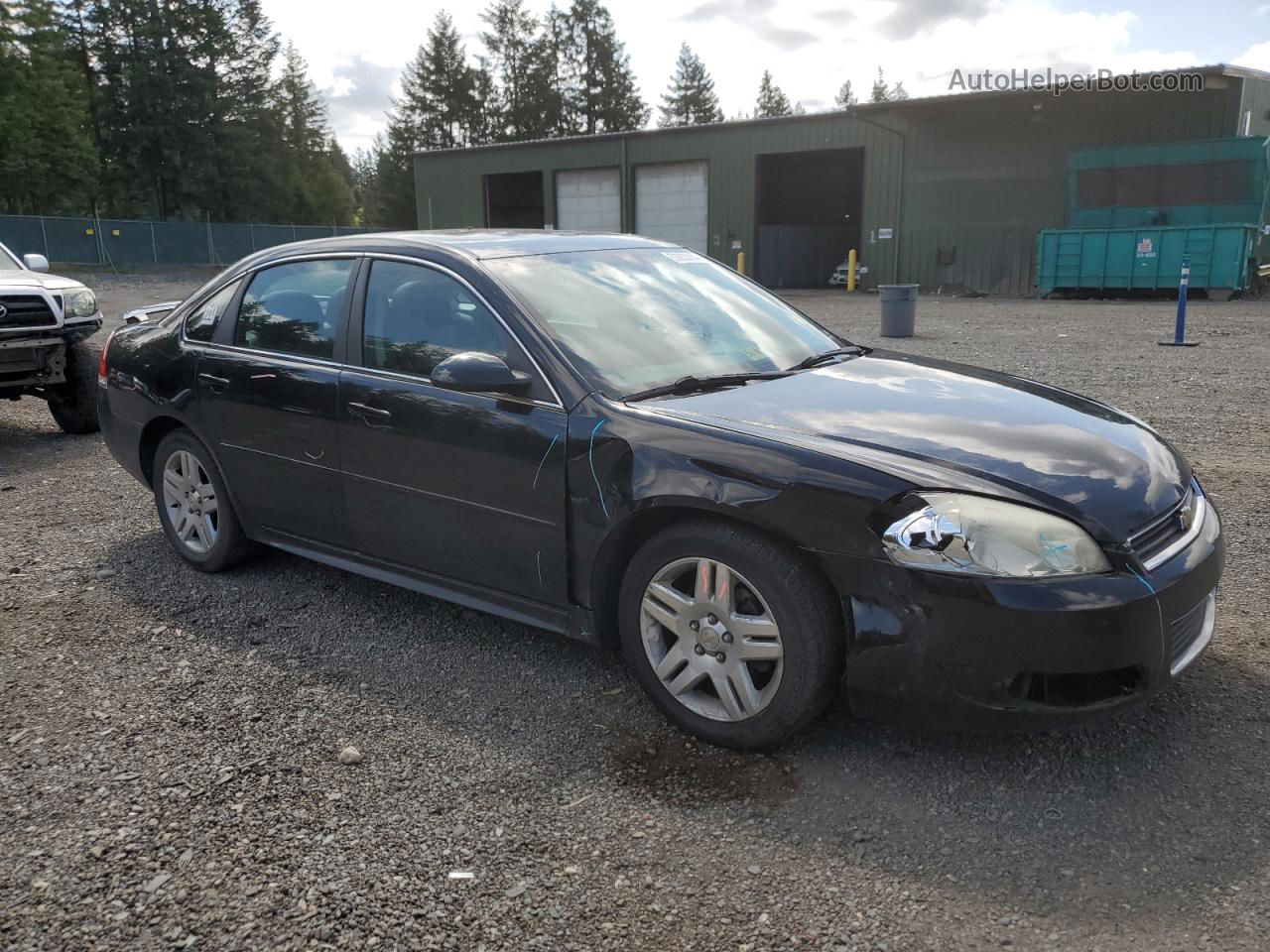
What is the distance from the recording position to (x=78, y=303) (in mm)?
8164

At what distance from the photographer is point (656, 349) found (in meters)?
3.67

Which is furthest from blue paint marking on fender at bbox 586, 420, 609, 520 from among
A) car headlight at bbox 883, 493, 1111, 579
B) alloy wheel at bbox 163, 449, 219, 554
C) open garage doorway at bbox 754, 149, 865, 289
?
open garage doorway at bbox 754, 149, 865, 289

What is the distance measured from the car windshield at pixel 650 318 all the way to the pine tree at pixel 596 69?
71.0 meters

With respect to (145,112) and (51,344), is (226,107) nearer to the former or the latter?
(145,112)

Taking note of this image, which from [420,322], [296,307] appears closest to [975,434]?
[420,322]

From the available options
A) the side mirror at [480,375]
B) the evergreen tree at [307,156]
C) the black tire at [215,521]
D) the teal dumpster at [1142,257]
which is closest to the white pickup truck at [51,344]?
the black tire at [215,521]

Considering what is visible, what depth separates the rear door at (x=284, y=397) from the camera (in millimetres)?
4098

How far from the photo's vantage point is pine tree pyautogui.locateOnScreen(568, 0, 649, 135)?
71.4 meters

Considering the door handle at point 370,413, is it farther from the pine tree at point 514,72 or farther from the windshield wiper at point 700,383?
the pine tree at point 514,72

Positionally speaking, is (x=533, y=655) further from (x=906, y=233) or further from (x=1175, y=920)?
(x=906, y=233)

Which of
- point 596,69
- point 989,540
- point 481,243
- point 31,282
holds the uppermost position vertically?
point 596,69

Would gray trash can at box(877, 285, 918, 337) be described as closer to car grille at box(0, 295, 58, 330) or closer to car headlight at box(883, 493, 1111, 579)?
car grille at box(0, 295, 58, 330)

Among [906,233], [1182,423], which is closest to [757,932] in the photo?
[1182,423]

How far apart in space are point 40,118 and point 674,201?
3743cm
